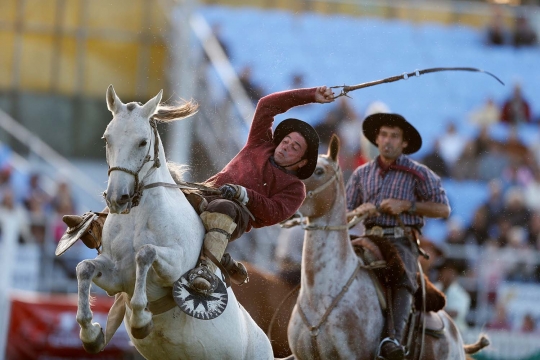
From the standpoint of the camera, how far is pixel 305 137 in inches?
270

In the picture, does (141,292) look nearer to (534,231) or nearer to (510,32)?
(534,231)

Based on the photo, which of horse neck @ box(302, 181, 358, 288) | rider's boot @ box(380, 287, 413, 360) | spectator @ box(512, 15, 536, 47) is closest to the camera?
rider's boot @ box(380, 287, 413, 360)

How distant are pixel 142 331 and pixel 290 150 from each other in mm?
1742

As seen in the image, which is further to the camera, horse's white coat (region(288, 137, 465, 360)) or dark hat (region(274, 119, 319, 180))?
horse's white coat (region(288, 137, 465, 360))

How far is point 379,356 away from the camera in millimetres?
7707

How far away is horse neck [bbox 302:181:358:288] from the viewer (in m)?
7.93

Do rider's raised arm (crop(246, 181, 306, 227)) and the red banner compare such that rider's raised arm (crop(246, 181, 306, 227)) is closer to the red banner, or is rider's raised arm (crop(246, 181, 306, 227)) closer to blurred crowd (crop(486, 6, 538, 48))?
the red banner

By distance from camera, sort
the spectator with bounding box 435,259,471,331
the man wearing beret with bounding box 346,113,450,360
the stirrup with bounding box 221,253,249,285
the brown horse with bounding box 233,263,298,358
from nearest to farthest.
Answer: the stirrup with bounding box 221,253,249,285 → the man wearing beret with bounding box 346,113,450,360 → the brown horse with bounding box 233,263,298,358 → the spectator with bounding box 435,259,471,331

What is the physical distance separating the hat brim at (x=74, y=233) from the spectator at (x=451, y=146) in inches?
458

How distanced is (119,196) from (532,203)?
12253 millimetres

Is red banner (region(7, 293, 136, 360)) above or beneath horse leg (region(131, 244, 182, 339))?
beneath

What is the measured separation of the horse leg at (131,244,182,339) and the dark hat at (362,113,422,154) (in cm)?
308

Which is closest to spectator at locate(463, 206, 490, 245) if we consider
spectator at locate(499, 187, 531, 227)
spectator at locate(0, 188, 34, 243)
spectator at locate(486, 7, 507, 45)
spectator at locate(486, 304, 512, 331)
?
spectator at locate(499, 187, 531, 227)

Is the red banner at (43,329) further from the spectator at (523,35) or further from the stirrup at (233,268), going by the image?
the spectator at (523,35)
